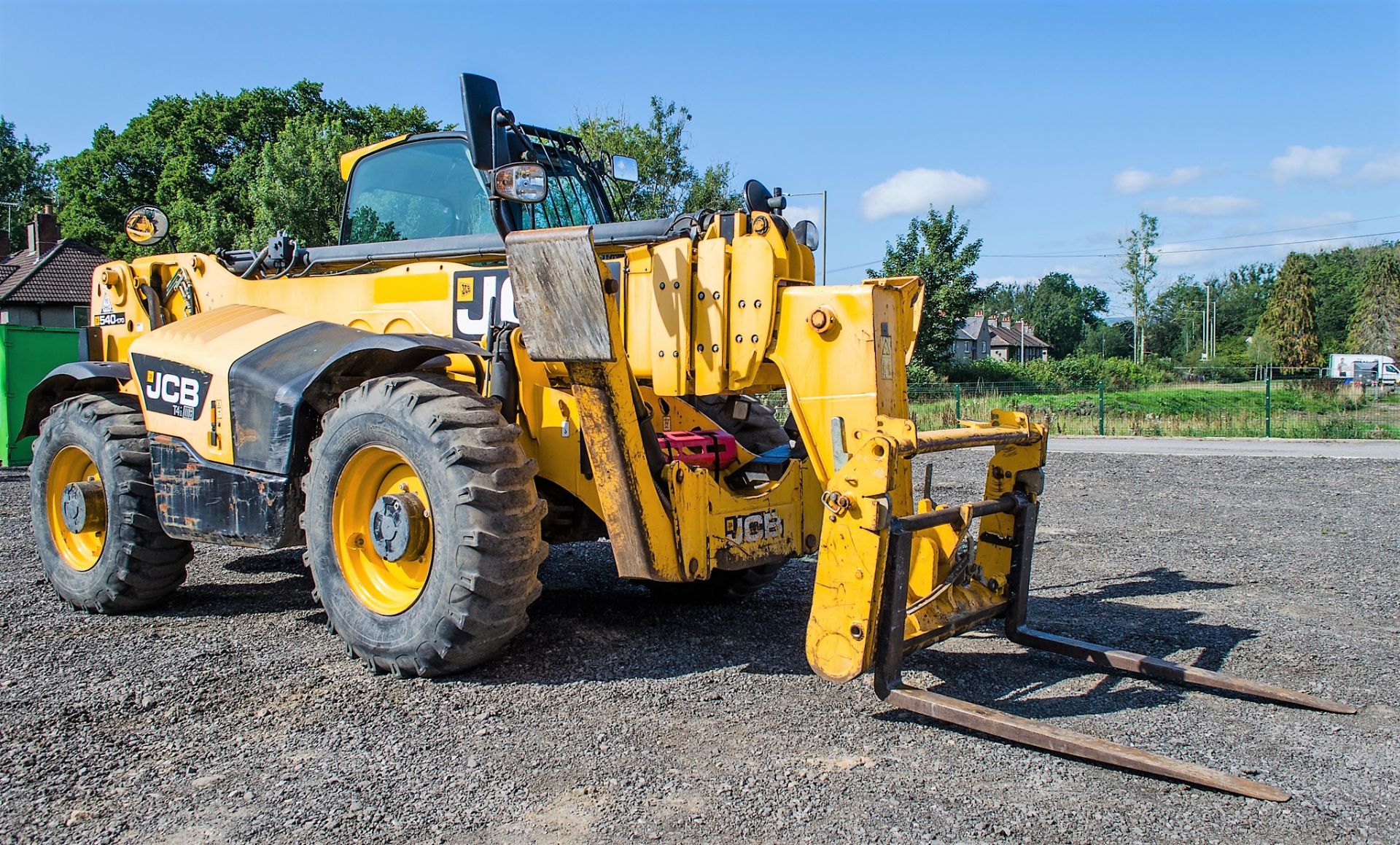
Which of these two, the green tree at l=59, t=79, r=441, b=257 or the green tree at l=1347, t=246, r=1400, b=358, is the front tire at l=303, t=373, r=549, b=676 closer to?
the green tree at l=59, t=79, r=441, b=257

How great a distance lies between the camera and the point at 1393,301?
189 ft

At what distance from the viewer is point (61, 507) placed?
677 centimetres

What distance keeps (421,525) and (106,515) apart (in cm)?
299

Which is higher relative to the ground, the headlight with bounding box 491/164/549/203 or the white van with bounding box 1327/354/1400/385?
the headlight with bounding box 491/164/549/203

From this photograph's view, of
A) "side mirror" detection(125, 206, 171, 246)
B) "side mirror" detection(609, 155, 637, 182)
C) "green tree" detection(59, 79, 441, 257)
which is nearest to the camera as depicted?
"side mirror" detection(609, 155, 637, 182)

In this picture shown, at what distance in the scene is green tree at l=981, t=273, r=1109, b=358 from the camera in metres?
113

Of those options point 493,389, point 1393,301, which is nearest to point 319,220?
point 493,389

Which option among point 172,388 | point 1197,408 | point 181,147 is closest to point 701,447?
point 172,388

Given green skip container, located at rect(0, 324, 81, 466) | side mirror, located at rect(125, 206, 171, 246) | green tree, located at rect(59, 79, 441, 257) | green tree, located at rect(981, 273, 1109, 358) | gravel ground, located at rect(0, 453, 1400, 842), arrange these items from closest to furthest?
1. gravel ground, located at rect(0, 453, 1400, 842)
2. side mirror, located at rect(125, 206, 171, 246)
3. green skip container, located at rect(0, 324, 81, 466)
4. green tree, located at rect(59, 79, 441, 257)
5. green tree, located at rect(981, 273, 1109, 358)

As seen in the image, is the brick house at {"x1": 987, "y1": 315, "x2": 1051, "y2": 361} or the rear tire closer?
the rear tire

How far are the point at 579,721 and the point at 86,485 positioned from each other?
4.13 metres

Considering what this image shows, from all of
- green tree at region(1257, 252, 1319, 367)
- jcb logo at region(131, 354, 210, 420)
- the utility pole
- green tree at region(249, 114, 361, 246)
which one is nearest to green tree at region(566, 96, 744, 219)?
green tree at region(249, 114, 361, 246)

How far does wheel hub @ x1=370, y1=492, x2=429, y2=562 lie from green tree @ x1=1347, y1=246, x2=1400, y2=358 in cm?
6389

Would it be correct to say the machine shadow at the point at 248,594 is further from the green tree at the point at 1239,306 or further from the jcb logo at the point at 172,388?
the green tree at the point at 1239,306
